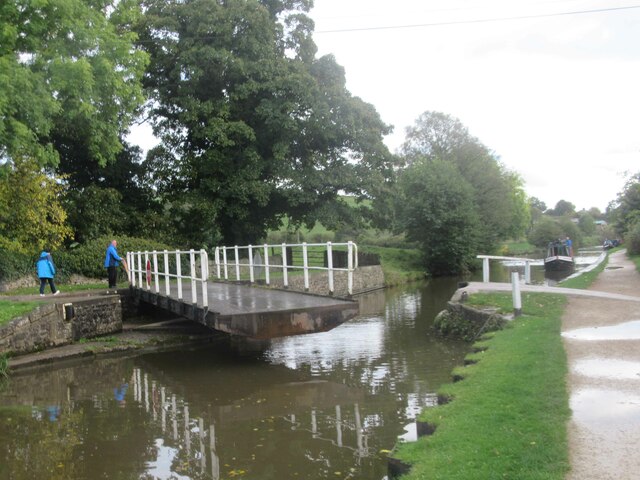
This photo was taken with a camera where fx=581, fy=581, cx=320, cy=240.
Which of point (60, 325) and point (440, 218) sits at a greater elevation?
point (440, 218)

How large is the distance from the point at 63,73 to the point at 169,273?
19.4 feet

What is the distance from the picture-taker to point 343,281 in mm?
30812

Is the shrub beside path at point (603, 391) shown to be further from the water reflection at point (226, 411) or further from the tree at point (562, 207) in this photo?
the tree at point (562, 207)

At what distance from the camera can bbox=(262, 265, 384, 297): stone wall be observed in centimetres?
2695

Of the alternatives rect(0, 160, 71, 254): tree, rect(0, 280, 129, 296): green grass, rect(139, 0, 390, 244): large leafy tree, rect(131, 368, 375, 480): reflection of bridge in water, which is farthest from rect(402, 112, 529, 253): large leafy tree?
rect(131, 368, 375, 480): reflection of bridge in water

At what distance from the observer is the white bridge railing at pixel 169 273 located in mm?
10547

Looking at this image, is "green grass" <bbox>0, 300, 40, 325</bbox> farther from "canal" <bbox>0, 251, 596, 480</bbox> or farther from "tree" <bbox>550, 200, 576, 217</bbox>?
"tree" <bbox>550, 200, 576, 217</bbox>

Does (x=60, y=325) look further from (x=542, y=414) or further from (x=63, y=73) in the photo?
(x=542, y=414)

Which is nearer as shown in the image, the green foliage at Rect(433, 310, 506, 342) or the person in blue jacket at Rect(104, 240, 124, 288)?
the green foliage at Rect(433, 310, 506, 342)

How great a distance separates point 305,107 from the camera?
86.8 ft

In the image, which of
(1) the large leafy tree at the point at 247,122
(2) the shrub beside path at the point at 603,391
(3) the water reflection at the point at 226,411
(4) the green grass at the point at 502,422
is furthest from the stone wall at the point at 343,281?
(4) the green grass at the point at 502,422

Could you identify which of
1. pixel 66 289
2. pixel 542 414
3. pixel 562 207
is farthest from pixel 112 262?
pixel 562 207

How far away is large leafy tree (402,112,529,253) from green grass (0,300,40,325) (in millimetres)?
Answer: 35792

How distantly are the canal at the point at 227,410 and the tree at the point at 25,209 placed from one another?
861 centimetres
